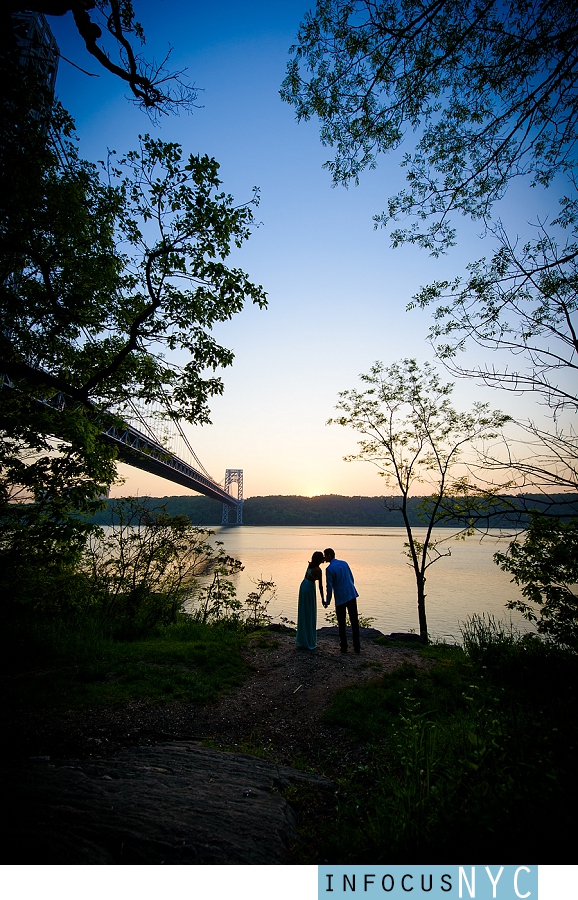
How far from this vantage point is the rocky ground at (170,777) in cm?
Result: 173

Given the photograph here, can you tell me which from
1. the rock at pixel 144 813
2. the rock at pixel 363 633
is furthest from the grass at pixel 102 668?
the rock at pixel 363 633

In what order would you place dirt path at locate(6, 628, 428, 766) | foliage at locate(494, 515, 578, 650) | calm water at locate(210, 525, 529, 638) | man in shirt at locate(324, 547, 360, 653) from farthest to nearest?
calm water at locate(210, 525, 529, 638), man in shirt at locate(324, 547, 360, 653), foliage at locate(494, 515, 578, 650), dirt path at locate(6, 628, 428, 766)

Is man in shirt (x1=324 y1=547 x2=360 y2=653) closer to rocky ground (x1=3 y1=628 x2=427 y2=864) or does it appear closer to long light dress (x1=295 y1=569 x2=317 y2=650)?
long light dress (x1=295 y1=569 x2=317 y2=650)

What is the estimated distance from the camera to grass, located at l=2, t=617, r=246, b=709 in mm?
4020

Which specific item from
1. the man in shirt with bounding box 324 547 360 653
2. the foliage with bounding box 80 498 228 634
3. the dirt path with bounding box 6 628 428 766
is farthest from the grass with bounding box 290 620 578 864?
the foliage with bounding box 80 498 228 634

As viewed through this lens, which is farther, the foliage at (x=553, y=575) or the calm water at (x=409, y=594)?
the calm water at (x=409, y=594)

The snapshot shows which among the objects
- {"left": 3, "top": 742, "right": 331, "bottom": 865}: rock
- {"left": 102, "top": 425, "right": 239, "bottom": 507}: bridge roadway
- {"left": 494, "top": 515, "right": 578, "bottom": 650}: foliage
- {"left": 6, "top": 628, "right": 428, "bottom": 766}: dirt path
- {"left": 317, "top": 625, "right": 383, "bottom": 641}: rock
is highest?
{"left": 102, "top": 425, "right": 239, "bottom": 507}: bridge roadway

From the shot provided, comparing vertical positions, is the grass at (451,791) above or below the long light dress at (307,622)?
above

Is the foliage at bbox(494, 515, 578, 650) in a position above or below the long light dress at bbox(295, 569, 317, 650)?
above

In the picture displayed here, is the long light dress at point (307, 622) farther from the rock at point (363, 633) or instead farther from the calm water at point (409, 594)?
the calm water at point (409, 594)

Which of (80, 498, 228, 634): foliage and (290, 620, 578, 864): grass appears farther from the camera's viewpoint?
(80, 498, 228, 634): foliage

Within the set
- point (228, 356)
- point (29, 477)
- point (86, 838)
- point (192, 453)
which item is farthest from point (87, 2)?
point (192, 453)

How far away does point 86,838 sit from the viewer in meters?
1.69

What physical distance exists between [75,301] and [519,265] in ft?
17.6
